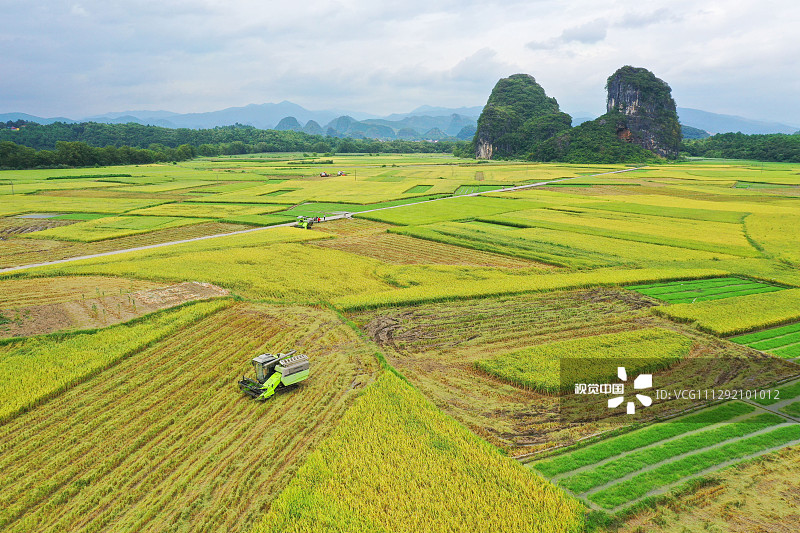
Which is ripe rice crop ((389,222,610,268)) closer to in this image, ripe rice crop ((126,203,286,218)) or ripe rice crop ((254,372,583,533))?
ripe rice crop ((126,203,286,218))

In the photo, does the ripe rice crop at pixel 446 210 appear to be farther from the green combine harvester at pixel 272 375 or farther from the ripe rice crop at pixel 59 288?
the green combine harvester at pixel 272 375

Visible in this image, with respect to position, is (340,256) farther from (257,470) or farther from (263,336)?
(257,470)

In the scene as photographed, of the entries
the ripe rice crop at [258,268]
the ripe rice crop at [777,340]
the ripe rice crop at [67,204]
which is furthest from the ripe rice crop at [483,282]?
the ripe rice crop at [67,204]

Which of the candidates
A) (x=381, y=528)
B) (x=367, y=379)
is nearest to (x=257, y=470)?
(x=381, y=528)

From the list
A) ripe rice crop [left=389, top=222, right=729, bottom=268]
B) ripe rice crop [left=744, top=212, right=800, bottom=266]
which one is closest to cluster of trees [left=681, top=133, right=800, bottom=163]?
ripe rice crop [left=744, top=212, right=800, bottom=266]

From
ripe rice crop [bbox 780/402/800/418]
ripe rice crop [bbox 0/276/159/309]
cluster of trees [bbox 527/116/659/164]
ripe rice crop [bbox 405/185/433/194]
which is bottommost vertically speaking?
ripe rice crop [bbox 780/402/800/418]

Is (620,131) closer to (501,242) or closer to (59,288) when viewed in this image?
(501,242)
